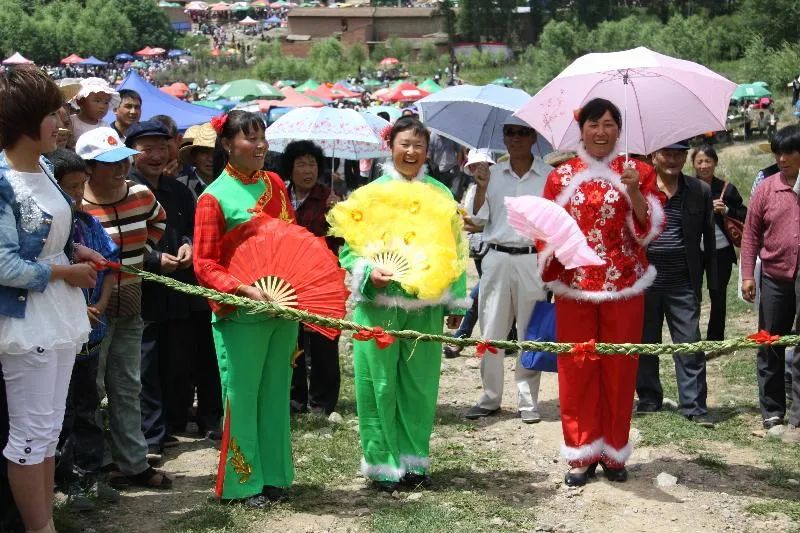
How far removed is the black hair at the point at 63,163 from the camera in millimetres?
5195

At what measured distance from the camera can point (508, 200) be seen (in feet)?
18.8

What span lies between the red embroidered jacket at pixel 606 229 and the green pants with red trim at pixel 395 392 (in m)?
0.76

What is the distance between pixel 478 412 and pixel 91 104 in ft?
12.7

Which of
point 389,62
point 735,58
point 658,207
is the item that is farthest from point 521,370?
point 389,62

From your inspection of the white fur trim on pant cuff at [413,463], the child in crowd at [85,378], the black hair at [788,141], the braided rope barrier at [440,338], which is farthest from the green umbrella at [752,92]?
the child in crowd at [85,378]

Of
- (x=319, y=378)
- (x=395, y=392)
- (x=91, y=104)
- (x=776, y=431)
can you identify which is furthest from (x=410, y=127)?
(x=91, y=104)

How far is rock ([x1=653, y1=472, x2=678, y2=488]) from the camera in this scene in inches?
242

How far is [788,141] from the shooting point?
284 inches

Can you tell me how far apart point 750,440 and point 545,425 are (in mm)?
1349

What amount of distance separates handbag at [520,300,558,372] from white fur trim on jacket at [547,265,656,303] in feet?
3.07

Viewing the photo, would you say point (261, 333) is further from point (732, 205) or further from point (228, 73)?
point (228, 73)

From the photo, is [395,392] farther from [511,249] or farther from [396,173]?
[511,249]

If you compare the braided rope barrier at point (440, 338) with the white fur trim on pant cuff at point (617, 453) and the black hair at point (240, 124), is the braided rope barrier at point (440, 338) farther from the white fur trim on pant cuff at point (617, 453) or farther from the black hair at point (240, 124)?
the black hair at point (240, 124)

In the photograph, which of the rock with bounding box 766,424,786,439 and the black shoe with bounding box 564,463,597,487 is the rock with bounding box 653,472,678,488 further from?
the rock with bounding box 766,424,786,439
